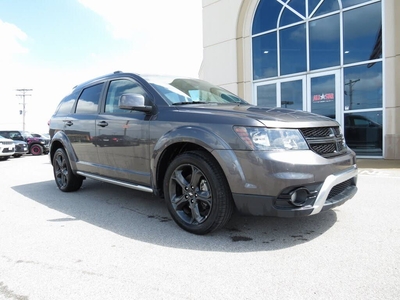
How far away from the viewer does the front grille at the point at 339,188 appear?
2.94 meters

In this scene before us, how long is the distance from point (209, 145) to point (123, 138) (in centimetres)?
141

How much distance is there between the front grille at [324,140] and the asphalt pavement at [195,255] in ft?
2.63

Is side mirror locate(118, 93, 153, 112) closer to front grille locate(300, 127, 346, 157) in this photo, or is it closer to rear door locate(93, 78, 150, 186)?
rear door locate(93, 78, 150, 186)

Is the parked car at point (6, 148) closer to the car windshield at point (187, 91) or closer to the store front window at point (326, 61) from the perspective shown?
the store front window at point (326, 61)

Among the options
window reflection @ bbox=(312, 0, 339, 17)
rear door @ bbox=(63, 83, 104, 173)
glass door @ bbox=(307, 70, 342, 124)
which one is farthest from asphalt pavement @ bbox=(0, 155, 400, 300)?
window reflection @ bbox=(312, 0, 339, 17)

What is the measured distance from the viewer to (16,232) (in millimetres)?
3369

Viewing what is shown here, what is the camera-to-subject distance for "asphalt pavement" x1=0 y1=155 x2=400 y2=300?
2.09 m

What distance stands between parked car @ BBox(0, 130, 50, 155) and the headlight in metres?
19.2

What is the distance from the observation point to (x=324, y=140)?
9.85 feet

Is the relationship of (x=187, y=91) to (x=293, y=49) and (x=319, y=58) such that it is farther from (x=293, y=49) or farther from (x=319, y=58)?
(x=293, y=49)

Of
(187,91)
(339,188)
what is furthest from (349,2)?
(339,188)

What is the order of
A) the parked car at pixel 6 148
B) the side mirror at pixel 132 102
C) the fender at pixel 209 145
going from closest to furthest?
the fender at pixel 209 145
the side mirror at pixel 132 102
the parked car at pixel 6 148

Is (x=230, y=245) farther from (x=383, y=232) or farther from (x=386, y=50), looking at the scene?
(x=386, y=50)

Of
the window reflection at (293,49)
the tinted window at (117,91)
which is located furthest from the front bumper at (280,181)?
the window reflection at (293,49)
